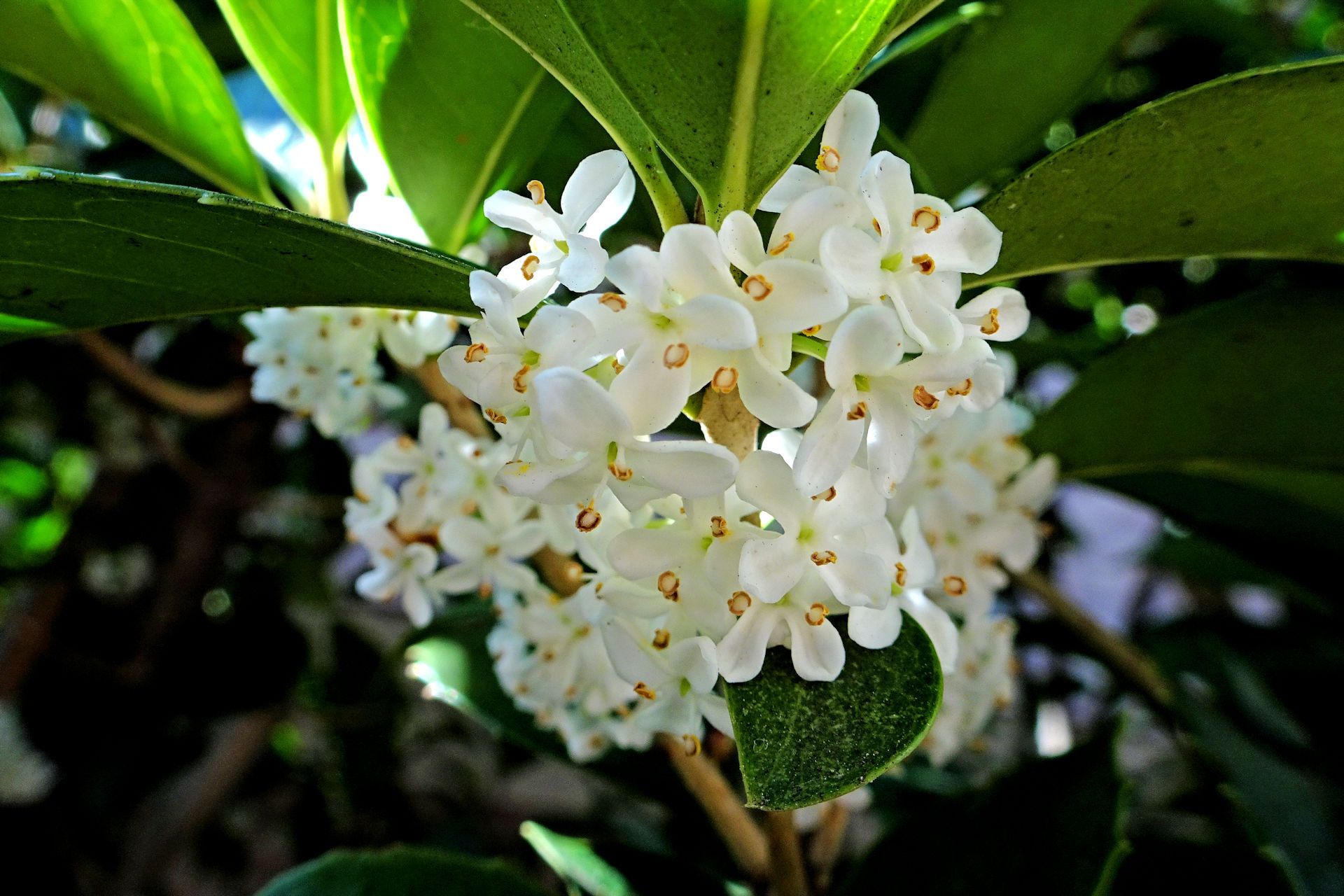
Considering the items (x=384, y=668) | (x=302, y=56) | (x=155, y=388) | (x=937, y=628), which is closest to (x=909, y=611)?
(x=937, y=628)

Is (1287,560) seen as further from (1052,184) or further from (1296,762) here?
(1052,184)

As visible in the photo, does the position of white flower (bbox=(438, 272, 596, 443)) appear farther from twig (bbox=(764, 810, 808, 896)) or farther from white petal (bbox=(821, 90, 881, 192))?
twig (bbox=(764, 810, 808, 896))

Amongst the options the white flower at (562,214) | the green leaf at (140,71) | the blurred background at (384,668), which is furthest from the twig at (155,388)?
the white flower at (562,214)

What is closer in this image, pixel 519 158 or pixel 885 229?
pixel 885 229

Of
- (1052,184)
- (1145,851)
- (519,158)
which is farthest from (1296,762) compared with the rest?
(519,158)

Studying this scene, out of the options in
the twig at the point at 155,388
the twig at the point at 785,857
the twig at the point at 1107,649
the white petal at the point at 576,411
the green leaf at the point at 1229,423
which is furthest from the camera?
the twig at the point at 155,388

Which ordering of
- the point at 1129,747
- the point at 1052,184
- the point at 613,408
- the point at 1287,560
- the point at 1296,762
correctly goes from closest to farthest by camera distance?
1. the point at 613,408
2. the point at 1052,184
3. the point at 1287,560
4. the point at 1296,762
5. the point at 1129,747

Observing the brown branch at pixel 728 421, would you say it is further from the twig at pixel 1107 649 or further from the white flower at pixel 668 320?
the twig at pixel 1107 649

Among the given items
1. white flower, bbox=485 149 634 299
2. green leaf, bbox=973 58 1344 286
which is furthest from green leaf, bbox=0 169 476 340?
green leaf, bbox=973 58 1344 286
